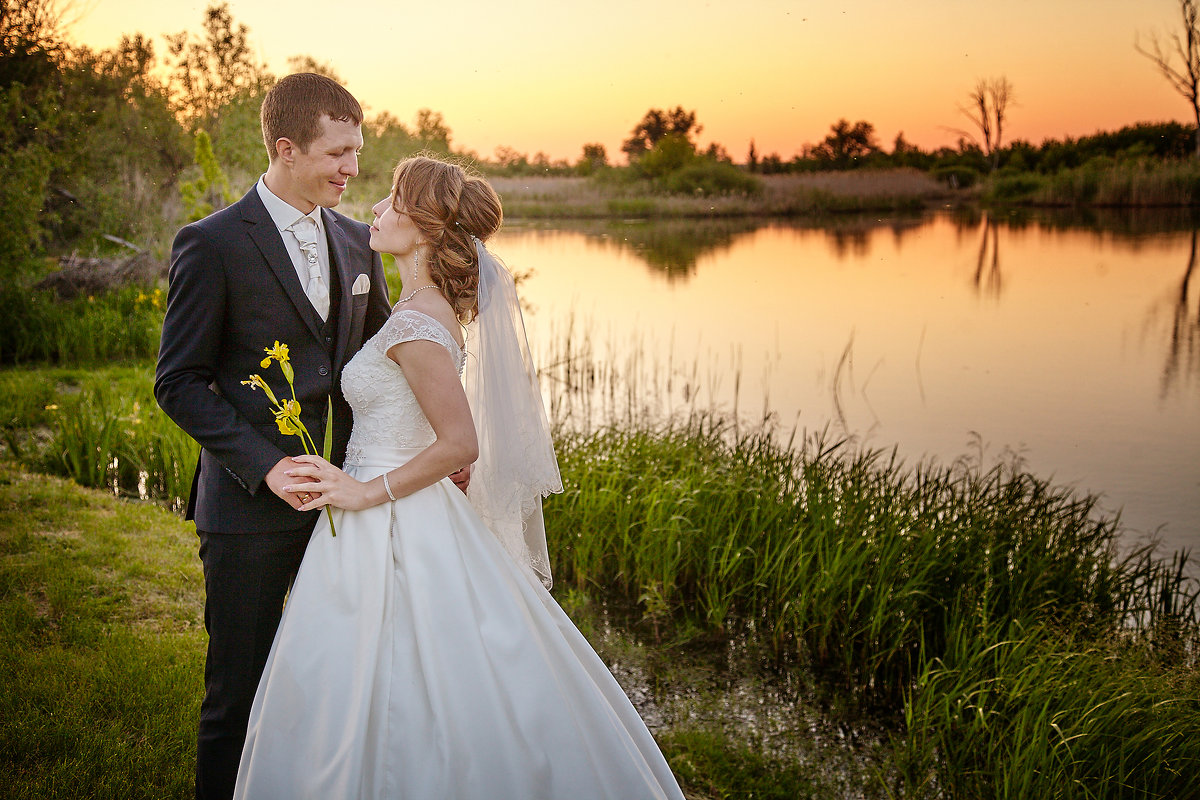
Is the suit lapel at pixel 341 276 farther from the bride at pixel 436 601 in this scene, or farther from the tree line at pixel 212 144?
the tree line at pixel 212 144

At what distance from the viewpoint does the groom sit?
85.6 inches

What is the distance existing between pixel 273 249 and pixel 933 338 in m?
10.7

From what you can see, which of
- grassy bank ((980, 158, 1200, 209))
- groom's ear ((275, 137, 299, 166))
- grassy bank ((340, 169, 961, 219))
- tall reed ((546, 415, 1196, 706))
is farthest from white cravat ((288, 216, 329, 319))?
grassy bank ((340, 169, 961, 219))

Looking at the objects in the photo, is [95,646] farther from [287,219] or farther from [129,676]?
[287,219]

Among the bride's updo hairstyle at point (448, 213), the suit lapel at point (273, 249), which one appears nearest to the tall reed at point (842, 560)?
the bride's updo hairstyle at point (448, 213)

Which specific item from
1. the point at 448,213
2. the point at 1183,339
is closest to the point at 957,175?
the point at 1183,339

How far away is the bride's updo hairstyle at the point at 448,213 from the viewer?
2.30 meters

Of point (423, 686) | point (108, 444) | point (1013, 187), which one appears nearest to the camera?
point (423, 686)

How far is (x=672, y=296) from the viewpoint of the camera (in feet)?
46.6

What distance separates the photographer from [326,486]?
2.16 meters

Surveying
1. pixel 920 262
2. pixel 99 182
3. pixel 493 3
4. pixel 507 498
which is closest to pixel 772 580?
pixel 507 498

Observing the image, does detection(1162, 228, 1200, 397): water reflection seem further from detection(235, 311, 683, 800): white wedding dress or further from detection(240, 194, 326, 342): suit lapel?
detection(240, 194, 326, 342): suit lapel

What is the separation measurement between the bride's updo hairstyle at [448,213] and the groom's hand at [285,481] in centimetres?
59

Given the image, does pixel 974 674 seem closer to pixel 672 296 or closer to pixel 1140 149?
pixel 672 296
